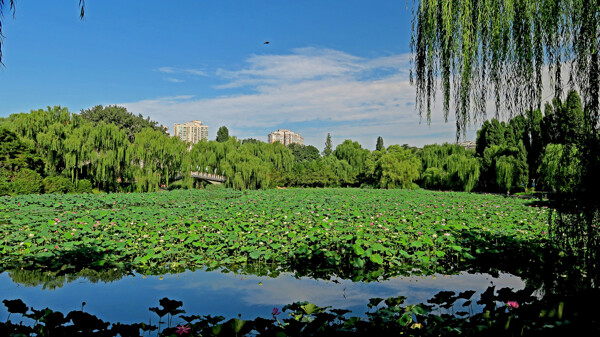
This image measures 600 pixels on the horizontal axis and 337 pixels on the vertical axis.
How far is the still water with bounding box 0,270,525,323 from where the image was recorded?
3.68 m

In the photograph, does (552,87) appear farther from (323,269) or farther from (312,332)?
(323,269)

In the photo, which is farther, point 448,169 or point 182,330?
point 448,169

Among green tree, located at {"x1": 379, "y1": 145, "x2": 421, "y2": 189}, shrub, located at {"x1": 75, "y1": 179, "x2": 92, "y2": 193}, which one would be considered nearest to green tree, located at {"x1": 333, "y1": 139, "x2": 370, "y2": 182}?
green tree, located at {"x1": 379, "y1": 145, "x2": 421, "y2": 189}

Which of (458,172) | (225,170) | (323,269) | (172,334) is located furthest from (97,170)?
(458,172)

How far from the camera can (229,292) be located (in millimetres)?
4188

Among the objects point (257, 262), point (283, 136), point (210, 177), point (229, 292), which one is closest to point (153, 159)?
point (210, 177)

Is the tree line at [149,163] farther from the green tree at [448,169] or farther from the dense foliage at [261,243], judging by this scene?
the dense foliage at [261,243]

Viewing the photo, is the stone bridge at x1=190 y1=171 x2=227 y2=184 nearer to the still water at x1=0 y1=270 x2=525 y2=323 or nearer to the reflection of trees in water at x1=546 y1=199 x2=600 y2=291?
the still water at x1=0 y1=270 x2=525 y2=323

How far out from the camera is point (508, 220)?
26.5ft

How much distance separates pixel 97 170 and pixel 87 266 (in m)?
14.5

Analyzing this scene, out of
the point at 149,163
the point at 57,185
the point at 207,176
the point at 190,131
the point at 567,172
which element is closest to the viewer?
the point at 567,172

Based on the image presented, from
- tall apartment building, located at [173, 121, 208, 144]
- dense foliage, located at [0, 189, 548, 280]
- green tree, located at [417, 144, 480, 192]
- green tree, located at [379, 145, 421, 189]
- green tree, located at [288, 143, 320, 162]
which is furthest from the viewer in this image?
tall apartment building, located at [173, 121, 208, 144]

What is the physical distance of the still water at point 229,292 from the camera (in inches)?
145

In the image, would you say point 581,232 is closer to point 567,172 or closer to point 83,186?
point 567,172
